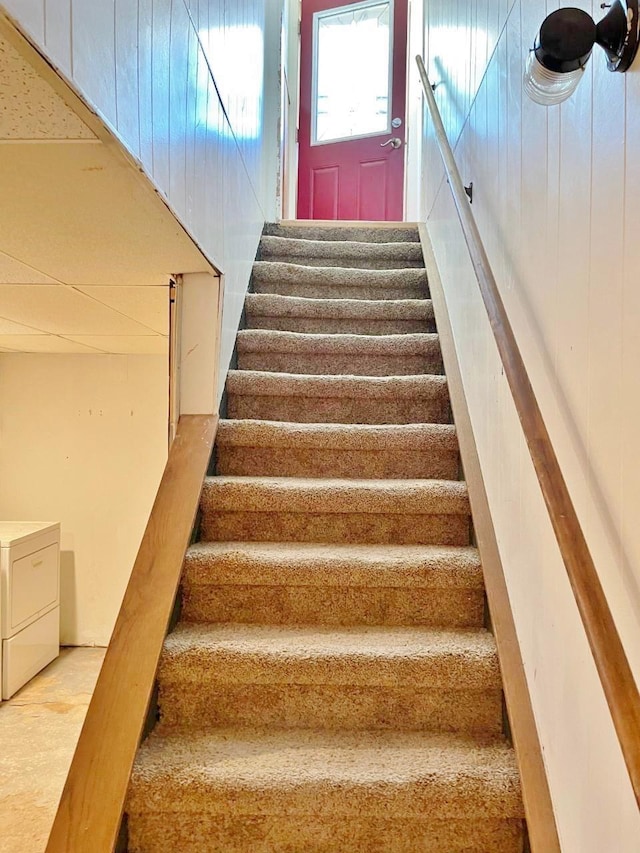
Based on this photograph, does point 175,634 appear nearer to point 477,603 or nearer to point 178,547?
point 178,547

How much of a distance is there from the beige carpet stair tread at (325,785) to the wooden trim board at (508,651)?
43 mm

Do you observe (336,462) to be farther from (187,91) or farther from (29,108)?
(29,108)

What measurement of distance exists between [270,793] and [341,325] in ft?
5.87

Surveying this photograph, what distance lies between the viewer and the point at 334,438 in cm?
191

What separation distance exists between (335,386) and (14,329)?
1494mm

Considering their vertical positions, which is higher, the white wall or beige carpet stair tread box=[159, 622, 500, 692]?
the white wall

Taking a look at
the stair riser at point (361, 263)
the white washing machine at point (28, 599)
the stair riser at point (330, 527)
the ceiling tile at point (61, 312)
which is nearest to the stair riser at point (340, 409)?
the stair riser at point (330, 527)

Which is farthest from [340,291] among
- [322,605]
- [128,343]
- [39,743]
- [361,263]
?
[39,743]

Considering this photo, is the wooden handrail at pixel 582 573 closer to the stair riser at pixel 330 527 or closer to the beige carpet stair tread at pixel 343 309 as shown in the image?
the stair riser at pixel 330 527

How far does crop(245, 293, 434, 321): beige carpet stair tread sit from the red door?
239 centimetres

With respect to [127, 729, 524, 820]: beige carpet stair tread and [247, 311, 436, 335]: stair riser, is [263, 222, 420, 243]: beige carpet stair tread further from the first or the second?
[127, 729, 524, 820]: beige carpet stair tread

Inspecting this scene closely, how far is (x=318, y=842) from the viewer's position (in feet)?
3.86

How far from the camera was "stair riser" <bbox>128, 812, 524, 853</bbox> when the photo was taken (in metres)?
1.17

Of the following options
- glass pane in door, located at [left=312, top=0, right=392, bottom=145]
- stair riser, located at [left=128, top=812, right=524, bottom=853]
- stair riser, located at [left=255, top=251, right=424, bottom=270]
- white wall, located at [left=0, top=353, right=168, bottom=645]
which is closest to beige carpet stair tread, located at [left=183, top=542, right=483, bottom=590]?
stair riser, located at [left=128, top=812, right=524, bottom=853]
